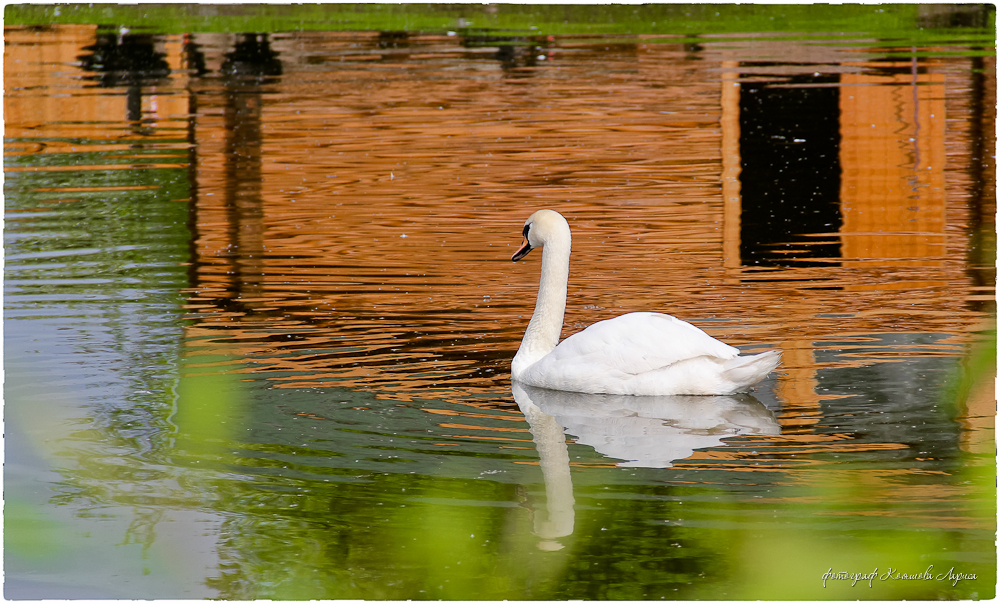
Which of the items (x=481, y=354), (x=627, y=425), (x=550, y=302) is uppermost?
(x=550, y=302)

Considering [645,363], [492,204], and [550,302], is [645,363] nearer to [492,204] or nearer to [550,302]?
[550,302]

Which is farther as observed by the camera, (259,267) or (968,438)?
(259,267)

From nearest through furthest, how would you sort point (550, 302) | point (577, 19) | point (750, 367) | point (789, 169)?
point (750, 367) → point (550, 302) → point (789, 169) → point (577, 19)

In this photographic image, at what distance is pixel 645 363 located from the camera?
6711 millimetres

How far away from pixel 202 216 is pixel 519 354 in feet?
18.5

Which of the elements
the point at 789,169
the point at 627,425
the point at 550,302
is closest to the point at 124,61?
the point at 789,169

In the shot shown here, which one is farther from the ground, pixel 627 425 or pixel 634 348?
pixel 634 348

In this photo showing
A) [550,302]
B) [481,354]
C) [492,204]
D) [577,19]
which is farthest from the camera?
[577,19]

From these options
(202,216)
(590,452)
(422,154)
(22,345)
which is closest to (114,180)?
(202,216)

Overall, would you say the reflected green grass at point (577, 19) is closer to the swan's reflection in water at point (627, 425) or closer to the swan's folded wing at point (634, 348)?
the swan's folded wing at point (634, 348)

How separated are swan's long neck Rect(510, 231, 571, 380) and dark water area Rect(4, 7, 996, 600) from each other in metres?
0.26

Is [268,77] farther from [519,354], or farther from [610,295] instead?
[519,354]

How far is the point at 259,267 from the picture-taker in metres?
9.99

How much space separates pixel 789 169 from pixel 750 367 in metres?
7.67
